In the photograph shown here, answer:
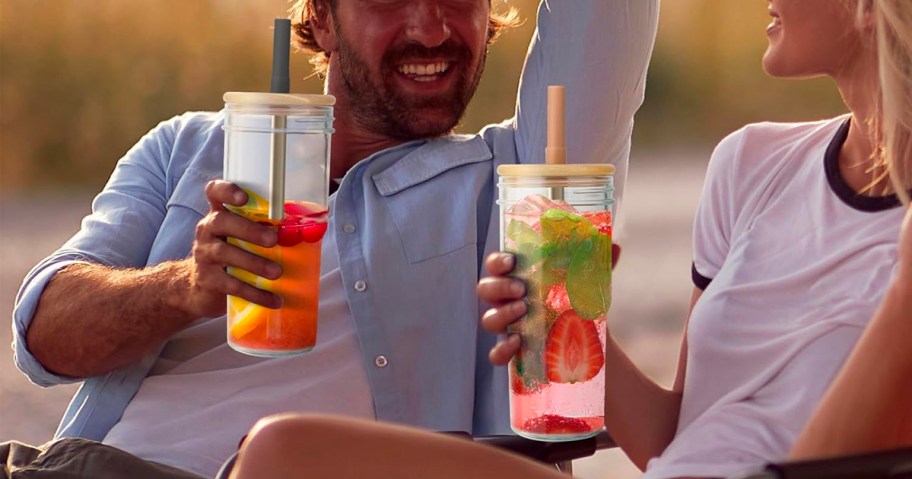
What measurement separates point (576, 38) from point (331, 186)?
519 mm

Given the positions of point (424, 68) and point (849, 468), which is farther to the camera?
point (424, 68)

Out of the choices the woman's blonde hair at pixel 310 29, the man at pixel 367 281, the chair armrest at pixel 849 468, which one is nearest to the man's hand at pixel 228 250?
the man at pixel 367 281

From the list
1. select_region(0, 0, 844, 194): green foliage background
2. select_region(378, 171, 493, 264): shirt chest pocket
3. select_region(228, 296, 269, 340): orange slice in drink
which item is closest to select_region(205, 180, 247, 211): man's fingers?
select_region(228, 296, 269, 340): orange slice in drink

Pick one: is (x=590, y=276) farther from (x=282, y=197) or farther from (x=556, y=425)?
(x=282, y=197)

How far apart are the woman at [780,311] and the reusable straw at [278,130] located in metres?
0.29

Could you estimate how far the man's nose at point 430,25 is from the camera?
93.6 inches

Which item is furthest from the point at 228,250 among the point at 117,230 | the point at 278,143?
the point at 117,230

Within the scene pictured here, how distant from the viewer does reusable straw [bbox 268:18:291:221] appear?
175cm

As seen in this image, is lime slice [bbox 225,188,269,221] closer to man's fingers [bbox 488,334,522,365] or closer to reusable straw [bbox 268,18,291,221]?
reusable straw [bbox 268,18,291,221]

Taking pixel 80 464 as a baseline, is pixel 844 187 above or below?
above

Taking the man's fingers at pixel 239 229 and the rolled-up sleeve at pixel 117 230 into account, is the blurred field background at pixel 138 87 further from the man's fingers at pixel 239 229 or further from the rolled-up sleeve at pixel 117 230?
the man's fingers at pixel 239 229

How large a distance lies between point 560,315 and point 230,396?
29.2 inches

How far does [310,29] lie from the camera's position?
9.10ft

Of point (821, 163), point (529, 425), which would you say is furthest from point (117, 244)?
point (821, 163)
